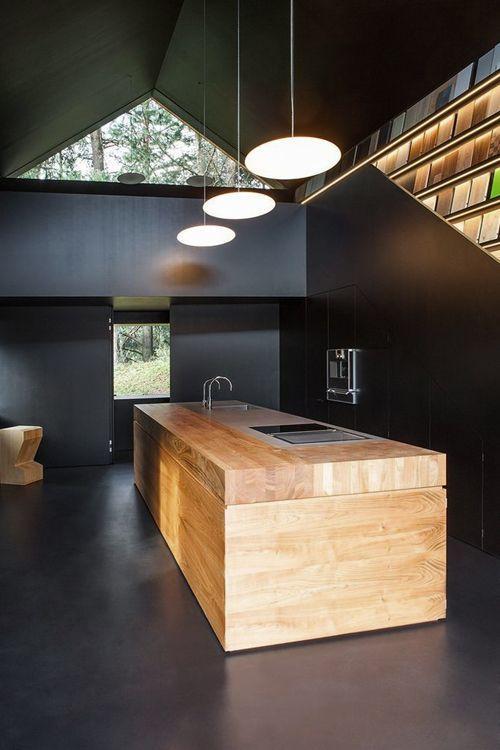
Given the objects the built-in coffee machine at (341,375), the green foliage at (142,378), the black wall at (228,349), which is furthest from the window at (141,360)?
the built-in coffee machine at (341,375)

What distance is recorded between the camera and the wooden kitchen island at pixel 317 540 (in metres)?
2.38

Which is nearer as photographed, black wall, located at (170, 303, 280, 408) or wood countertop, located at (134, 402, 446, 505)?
wood countertop, located at (134, 402, 446, 505)

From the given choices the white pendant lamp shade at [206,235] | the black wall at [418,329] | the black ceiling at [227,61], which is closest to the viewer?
the black wall at [418,329]

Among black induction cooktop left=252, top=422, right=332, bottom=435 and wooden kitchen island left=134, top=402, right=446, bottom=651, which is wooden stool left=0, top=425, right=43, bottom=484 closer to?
black induction cooktop left=252, top=422, right=332, bottom=435

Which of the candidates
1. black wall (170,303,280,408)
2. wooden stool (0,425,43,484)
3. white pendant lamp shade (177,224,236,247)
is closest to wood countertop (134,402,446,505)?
white pendant lamp shade (177,224,236,247)

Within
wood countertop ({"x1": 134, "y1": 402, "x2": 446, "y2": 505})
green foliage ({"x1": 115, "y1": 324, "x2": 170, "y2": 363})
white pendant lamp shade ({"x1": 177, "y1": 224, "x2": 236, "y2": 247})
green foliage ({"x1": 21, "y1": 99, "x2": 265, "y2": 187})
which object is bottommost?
wood countertop ({"x1": 134, "y1": 402, "x2": 446, "y2": 505})

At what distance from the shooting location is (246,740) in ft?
5.97

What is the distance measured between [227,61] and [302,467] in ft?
16.9

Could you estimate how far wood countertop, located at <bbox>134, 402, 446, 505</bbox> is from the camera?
2.39m

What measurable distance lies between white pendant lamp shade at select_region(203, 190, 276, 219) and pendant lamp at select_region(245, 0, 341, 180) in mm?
489

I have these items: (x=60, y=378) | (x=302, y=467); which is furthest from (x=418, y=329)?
(x=60, y=378)

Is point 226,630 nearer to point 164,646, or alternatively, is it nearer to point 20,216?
point 164,646

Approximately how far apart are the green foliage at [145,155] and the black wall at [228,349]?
166 centimetres

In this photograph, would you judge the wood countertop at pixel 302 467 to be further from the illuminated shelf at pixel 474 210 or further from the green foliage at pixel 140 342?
the green foliage at pixel 140 342
